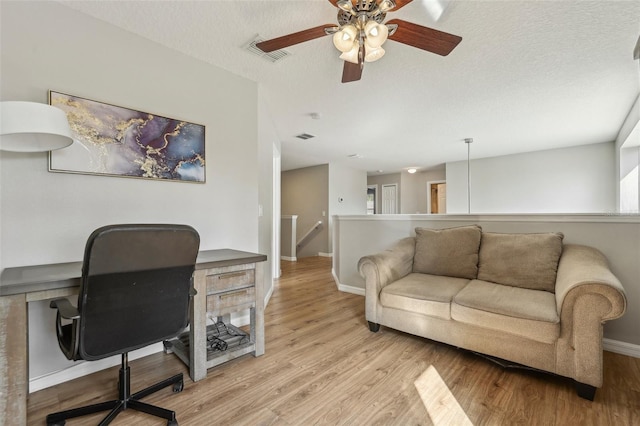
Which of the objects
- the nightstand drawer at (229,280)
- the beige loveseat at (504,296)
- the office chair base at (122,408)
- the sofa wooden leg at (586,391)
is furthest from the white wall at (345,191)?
the office chair base at (122,408)

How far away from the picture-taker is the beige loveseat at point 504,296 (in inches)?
62.6

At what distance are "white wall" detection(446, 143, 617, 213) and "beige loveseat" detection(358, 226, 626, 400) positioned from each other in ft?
13.5

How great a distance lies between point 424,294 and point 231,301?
1.50 metres

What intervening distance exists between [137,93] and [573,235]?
3.81m

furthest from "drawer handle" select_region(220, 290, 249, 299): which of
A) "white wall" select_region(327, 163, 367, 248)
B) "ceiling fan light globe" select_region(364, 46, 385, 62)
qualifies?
"white wall" select_region(327, 163, 367, 248)

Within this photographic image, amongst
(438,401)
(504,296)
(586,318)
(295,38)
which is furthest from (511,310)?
(295,38)

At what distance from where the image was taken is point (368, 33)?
5.02ft

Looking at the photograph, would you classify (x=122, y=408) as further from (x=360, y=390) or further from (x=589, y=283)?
(x=589, y=283)

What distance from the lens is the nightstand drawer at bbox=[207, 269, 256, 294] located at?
6.14 feet

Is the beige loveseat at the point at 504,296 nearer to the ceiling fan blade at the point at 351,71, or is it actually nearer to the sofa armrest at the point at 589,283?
the sofa armrest at the point at 589,283

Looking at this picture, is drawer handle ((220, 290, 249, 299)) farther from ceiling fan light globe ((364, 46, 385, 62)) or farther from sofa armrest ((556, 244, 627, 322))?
sofa armrest ((556, 244, 627, 322))

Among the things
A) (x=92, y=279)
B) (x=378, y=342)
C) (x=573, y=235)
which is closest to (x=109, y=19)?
(x=92, y=279)

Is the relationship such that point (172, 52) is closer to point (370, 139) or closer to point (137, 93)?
point (137, 93)

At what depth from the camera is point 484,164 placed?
6.29 m
